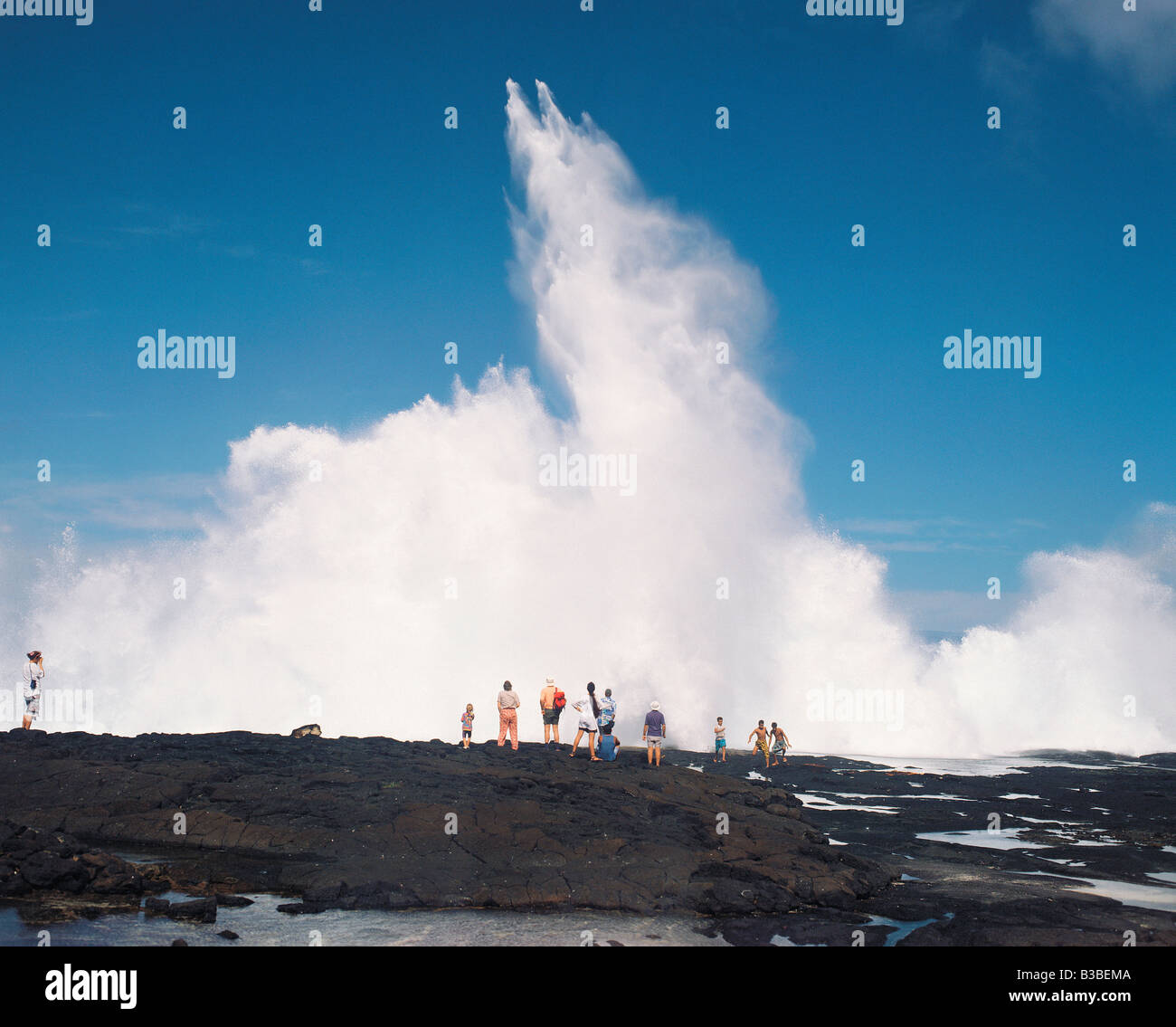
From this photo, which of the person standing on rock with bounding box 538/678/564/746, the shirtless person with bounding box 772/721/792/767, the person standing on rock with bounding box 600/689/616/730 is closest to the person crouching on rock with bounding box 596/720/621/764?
the person standing on rock with bounding box 600/689/616/730

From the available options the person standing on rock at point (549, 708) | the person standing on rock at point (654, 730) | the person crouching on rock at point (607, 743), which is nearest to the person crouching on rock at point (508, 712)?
the person standing on rock at point (549, 708)

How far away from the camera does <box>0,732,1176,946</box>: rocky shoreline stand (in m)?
12.9

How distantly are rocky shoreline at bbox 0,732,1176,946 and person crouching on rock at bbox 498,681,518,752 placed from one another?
1335 millimetres

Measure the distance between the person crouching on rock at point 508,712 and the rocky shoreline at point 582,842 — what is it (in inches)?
52.6

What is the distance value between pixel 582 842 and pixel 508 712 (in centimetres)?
1148

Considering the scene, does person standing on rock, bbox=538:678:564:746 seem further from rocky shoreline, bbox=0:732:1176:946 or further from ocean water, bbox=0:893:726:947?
ocean water, bbox=0:893:726:947

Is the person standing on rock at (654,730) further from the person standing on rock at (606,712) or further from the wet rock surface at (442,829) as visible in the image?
the wet rock surface at (442,829)

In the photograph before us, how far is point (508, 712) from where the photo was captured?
2675 centimetres

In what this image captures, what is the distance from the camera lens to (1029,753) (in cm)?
4638

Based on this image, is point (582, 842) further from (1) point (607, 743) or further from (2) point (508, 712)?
(2) point (508, 712)

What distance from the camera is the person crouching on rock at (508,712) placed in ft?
85.8

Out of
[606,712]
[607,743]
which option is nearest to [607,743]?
[607,743]
